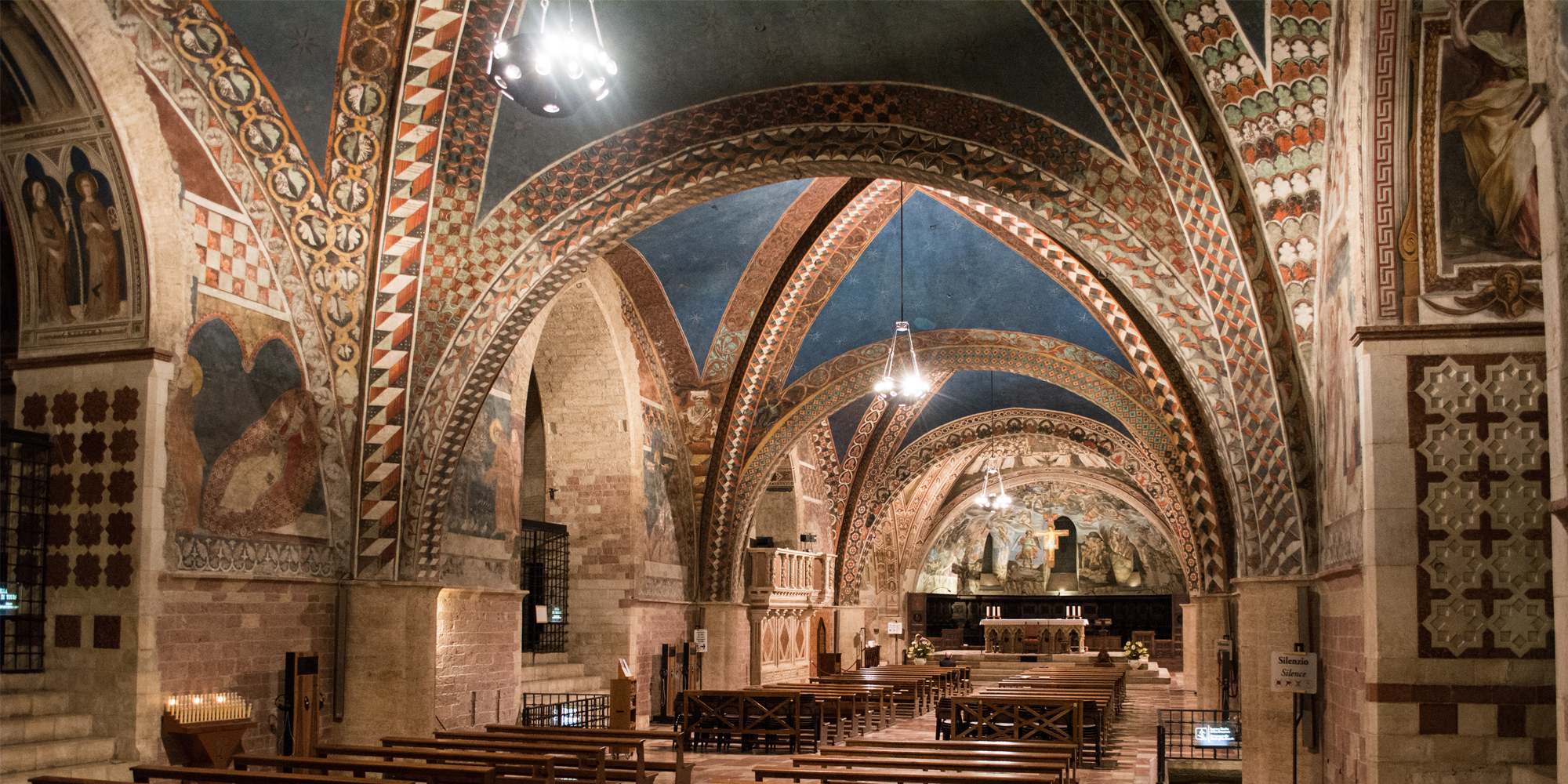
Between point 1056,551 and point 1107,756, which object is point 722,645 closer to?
point 1107,756

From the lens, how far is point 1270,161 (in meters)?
9.04

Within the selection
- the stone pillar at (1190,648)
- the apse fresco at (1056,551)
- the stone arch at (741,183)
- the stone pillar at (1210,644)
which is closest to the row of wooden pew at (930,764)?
the stone arch at (741,183)

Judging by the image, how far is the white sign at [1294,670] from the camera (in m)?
8.92

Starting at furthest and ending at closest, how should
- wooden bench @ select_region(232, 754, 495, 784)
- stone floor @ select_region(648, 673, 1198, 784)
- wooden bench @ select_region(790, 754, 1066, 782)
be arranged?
1. stone floor @ select_region(648, 673, 1198, 784)
2. wooden bench @ select_region(790, 754, 1066, 782)
3. wooden bench @ select_region(232, 754, 495, 784)

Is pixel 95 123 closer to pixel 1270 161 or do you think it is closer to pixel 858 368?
pixel 1270 161

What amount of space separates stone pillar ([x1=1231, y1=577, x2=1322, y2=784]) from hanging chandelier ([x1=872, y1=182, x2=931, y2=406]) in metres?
5.07

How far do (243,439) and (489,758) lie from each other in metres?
3.90

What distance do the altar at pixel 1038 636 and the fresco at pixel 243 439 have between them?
2099 centimetres

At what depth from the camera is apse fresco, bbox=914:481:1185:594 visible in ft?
115

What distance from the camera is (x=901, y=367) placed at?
20016 millimetres

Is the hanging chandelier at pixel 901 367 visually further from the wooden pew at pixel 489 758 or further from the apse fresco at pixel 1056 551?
the apse fresco at pixel 1056 551

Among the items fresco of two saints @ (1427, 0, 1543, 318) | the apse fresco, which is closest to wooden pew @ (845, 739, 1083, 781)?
fresco of two saints @ (1427, 0, 1543, 318)

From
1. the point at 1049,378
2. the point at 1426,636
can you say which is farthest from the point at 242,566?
the point at 1049,378

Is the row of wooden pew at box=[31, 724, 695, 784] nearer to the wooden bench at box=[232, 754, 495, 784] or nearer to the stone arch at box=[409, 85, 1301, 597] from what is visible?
the wooden bench at box=[232, 754, 495, 784]
